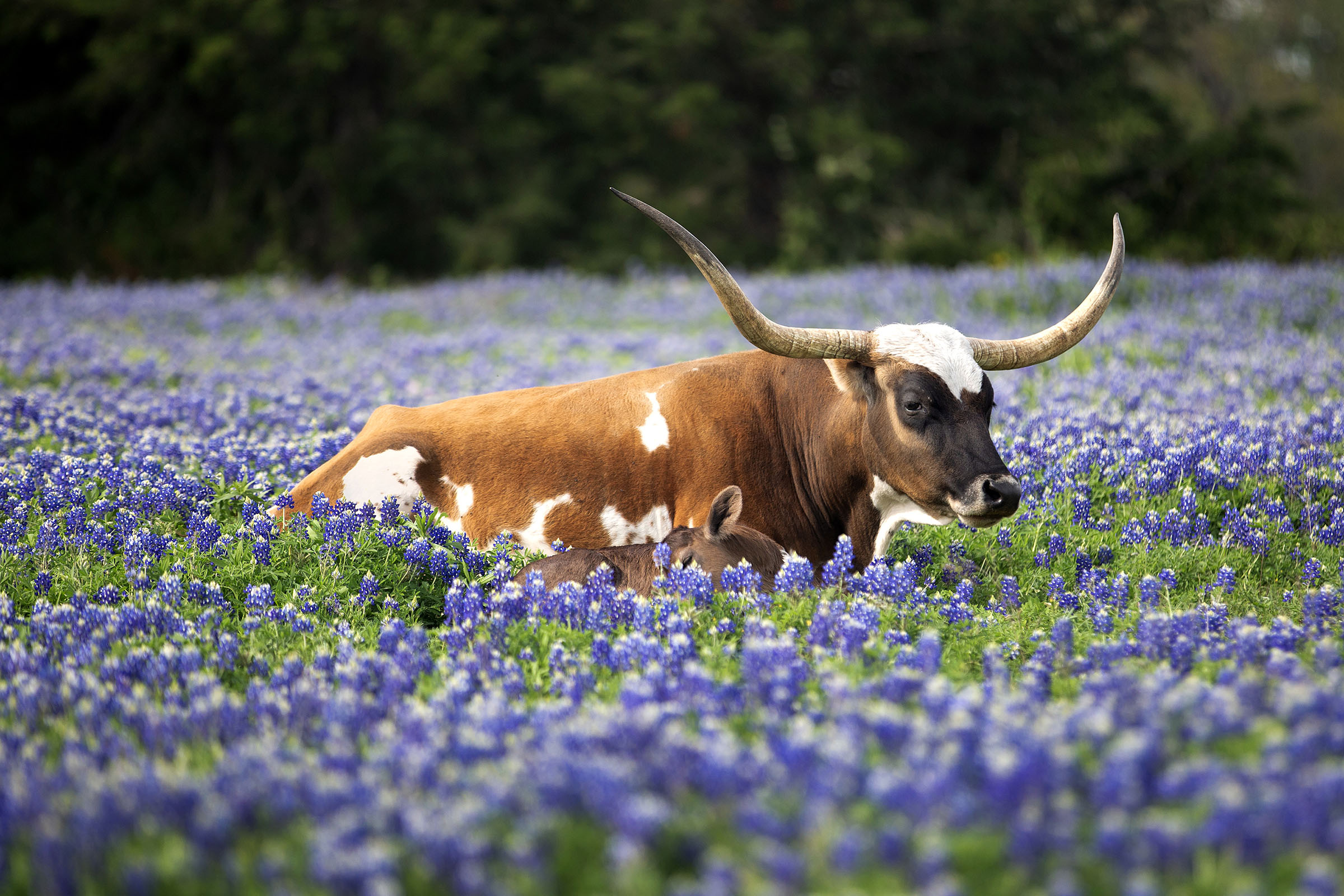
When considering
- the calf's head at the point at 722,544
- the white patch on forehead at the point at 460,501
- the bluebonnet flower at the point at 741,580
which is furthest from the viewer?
the white patch on forehead at the point at 460,501

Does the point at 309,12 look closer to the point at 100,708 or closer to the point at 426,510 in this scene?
the point at 426,510

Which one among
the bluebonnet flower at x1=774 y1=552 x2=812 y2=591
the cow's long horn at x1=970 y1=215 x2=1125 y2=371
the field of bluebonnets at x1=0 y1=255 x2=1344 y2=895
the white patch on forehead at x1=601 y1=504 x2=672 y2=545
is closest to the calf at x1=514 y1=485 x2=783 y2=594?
the field of bluebonnets at x1=0 y1=255 x2=1344 y2=895

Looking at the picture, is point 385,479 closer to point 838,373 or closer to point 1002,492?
point 838,373

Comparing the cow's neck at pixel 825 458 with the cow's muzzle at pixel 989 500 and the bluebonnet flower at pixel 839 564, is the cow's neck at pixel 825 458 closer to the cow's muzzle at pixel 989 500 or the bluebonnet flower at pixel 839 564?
the cow's muzzle at pixel 989 500

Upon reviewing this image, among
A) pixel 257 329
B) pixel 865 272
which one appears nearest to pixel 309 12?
pixel 257 329

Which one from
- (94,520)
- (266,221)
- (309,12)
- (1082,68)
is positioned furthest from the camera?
(1082,68)

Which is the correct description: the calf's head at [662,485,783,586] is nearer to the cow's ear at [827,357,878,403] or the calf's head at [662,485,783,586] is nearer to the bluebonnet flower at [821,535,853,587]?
the bluebonnet flower at [821,535,853,587]

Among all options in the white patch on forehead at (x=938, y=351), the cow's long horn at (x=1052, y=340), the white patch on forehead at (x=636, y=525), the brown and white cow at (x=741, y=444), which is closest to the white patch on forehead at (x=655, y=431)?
the brown and white cow at (x=741, y=444)

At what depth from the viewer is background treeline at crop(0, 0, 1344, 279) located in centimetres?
2333

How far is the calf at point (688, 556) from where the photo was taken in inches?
167

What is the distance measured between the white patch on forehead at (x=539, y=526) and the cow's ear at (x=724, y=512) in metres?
1.03

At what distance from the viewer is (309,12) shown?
23.6m

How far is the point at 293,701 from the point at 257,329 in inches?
475

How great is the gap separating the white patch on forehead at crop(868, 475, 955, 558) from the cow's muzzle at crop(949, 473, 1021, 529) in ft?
0.95
